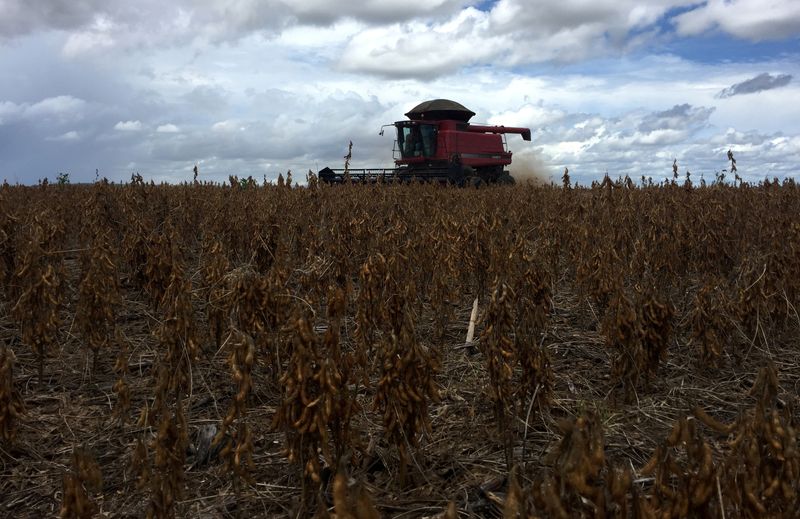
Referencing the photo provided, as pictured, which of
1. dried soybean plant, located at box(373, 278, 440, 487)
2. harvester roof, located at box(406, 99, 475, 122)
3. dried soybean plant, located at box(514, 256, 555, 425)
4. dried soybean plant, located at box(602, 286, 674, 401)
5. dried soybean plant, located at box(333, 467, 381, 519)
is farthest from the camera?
harvester roof, located at box(406, 99, 475, 122)

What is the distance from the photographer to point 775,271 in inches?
227

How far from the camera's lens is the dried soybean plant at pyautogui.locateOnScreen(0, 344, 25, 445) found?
351cm

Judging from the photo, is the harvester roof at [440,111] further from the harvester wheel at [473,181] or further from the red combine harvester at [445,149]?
the harvester wheel at [473,181]

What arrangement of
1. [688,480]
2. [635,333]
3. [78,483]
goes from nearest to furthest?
[688,480] → [78,483] → [635,333]

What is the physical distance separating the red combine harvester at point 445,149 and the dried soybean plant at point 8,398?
1885cm

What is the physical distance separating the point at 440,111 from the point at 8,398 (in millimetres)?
27832

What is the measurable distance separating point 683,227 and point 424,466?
5832mm

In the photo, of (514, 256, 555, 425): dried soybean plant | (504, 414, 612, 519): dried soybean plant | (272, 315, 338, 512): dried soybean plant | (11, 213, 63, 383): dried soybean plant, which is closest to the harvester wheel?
(11, 213, 63, 383): dried soybean plant

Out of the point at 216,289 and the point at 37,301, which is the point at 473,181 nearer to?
the point at 216,289

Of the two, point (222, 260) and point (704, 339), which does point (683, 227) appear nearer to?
point (704, 339)

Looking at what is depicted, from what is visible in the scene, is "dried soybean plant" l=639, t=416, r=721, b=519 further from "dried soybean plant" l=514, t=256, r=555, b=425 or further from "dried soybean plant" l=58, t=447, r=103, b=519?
"dried soybean plant" l=58, t=447, r=103, b=519

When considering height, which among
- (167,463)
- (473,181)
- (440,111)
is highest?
(440,111)

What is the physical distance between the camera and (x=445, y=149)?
89.2 ft

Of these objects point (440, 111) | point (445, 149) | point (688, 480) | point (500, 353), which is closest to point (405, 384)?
point (500, 353)
